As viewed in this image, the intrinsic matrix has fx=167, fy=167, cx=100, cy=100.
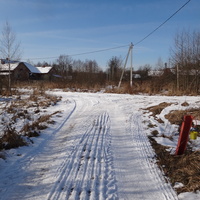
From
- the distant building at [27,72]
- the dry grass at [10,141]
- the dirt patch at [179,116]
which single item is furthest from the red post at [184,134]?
the distant building at [27,72]

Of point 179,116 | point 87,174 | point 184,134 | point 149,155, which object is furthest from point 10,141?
point 179,116

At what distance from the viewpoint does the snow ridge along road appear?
275 cm

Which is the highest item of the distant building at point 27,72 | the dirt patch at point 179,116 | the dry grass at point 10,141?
the distant building at point 27,72

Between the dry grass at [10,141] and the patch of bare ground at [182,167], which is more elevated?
the dry grass at [10,141]

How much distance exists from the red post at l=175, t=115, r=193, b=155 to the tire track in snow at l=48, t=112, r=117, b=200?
163cm

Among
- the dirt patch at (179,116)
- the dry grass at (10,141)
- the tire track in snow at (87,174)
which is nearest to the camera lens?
the tire track in snow at (87,174)

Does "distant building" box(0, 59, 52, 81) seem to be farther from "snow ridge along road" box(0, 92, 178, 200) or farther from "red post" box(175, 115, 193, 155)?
"red post" box(175, 115, 193, 155)

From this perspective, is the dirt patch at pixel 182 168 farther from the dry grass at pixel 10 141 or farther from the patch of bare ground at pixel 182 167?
the dry grass at pixel 10 141

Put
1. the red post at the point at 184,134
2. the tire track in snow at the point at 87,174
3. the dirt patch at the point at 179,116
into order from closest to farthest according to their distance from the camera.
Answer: the tire track in snow at the point at 87,174, the red post at the point at 184,134, the dirt patch at the point at 179,116

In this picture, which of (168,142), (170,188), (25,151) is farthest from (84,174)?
(168,142)

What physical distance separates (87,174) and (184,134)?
2.36m

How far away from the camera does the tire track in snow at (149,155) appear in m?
2.77

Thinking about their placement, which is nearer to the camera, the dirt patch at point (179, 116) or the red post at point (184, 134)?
the red post at point (184, 134)

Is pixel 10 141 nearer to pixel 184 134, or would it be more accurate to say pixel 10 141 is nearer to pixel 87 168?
pixel 87 168
